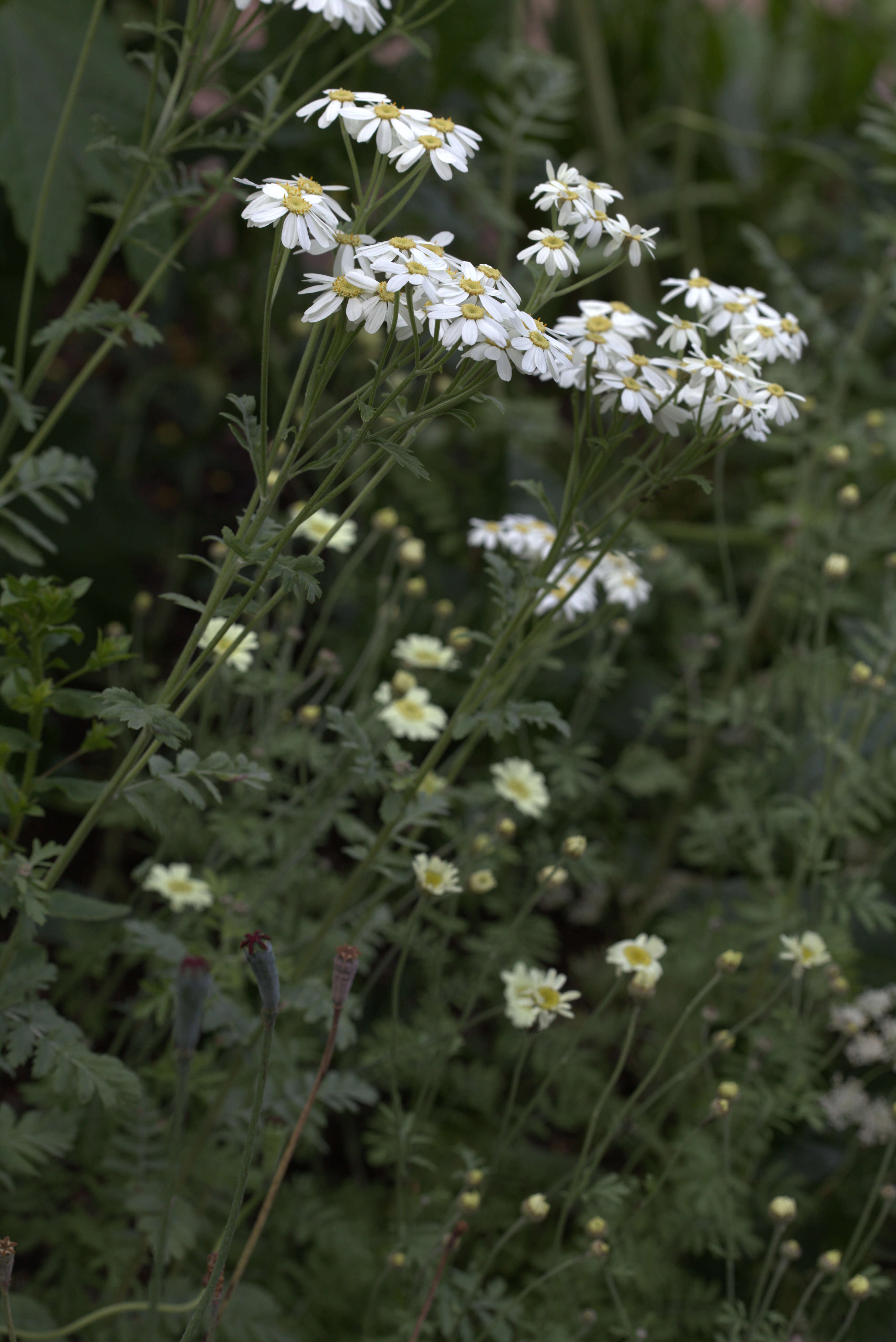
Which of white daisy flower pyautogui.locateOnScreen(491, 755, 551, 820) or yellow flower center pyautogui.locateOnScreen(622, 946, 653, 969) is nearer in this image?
yellow flower center pyautogui.locateOnScreen(622, 946, 653, 969)

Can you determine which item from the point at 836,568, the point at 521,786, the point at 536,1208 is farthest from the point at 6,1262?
the point at 836,568

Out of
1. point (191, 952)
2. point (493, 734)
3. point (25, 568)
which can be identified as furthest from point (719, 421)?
point (25, 568)

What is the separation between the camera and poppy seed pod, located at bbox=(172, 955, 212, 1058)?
47 centimetres

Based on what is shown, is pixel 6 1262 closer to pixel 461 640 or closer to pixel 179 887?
pixel 179 887

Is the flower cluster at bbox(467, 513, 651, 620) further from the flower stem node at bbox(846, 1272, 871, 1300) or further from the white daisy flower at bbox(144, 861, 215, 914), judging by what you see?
the flower stem node at bbox(846, 1272, 871, 1300)

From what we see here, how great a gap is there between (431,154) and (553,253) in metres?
0.09

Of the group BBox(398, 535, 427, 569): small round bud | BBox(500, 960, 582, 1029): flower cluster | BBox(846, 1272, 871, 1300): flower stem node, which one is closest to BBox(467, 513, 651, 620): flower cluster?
BBox(398, 535, 427, 569): small round bud

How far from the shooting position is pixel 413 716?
104cm

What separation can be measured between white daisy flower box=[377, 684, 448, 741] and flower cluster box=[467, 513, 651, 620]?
137mm

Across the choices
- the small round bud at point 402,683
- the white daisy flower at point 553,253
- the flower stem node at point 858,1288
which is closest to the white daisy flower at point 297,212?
the white daisy flower at point 553,253

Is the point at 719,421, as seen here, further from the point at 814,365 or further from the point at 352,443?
the point at 814,365

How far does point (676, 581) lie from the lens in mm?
1428

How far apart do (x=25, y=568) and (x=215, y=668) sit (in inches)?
32.7

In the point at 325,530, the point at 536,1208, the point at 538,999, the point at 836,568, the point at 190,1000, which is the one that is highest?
the point at 836,568
